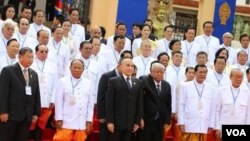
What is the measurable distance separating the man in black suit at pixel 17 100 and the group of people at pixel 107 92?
12mm

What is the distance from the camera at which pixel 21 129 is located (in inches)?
243

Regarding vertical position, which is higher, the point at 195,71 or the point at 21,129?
the point at 195,71

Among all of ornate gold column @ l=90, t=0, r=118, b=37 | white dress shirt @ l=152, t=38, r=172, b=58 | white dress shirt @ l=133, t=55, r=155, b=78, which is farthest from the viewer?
ornate gold column @ l=90, t=0, r=118, b=37

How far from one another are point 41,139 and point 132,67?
1.89 metres

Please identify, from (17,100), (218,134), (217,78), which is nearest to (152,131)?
(218,134)

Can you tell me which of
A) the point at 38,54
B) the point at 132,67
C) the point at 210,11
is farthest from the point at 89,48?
the point at 210,11

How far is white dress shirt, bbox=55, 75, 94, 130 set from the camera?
6.85m

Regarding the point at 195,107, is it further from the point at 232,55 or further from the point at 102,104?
the point at 232,55

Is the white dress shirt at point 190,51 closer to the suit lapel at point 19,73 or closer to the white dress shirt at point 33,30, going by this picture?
the white dress shirt at point 33,30

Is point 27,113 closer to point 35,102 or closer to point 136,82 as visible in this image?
point 35,102

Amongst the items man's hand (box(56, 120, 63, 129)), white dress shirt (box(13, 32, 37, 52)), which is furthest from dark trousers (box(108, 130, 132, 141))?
white dress shirt (box(13, 32, 37, 52))

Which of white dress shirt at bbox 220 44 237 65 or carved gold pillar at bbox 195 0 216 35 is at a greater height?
carved gold pillar at bbox 195 0 216 35

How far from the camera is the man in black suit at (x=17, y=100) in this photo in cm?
604

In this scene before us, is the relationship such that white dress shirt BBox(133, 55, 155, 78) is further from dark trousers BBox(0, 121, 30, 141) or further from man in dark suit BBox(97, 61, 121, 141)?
dark trousers BBox(0, 121, 30, 141)
